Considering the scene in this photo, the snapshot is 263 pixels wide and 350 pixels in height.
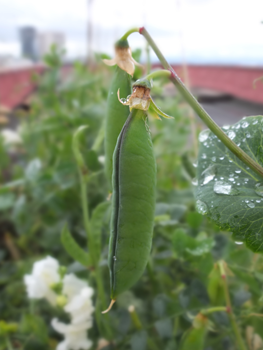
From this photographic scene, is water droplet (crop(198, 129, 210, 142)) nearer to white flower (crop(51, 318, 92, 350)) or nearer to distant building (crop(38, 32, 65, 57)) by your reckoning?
white flower (crop(51, 318, 92, 350))

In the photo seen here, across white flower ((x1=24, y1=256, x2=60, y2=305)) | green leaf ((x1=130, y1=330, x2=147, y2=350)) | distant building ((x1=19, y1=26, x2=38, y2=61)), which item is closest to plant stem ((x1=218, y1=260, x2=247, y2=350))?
green leaf ((x1=130, y1=330, x2=147, y2=350))

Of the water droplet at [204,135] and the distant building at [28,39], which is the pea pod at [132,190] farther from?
the distant building at [28,39]

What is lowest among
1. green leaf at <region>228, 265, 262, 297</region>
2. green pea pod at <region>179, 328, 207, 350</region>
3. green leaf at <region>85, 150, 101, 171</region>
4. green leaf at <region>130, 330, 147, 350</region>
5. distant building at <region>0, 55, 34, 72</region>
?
distant building at <region>0, 55, 34, 72</region>

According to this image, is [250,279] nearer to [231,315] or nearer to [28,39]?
[231,315]

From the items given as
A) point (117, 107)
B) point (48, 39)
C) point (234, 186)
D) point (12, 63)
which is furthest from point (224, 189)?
point (12, 63)

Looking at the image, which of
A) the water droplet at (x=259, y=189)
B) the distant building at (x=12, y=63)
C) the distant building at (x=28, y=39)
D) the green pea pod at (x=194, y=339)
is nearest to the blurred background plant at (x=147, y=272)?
the green pea pod at (x=194, y=339)

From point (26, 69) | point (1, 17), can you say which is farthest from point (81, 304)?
point (26, 69)

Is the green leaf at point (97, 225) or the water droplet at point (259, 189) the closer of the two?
the water droplet at point (259, 189)
